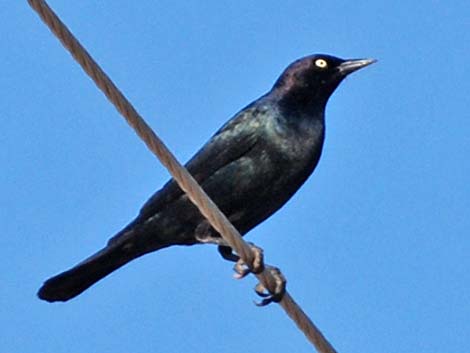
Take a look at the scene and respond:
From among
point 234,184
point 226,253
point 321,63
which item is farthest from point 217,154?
point 321,63

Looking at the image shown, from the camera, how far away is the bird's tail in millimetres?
8422

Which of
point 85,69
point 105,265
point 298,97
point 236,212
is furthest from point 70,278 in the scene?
point 85,69

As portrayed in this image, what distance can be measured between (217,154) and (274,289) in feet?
5.52

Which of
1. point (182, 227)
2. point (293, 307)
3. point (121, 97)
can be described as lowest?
point (293, 307)

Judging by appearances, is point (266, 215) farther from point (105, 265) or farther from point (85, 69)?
point (85, 69)

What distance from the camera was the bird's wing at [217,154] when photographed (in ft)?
27.6

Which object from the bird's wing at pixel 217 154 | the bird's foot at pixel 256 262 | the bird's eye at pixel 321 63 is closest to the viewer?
the bird's foot at pixel 256 262

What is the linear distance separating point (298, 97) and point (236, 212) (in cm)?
82

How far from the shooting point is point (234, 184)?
8.32 metres

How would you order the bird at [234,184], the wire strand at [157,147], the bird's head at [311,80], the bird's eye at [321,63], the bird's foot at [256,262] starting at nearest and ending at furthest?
the wire strand at [157,147]
the bird's foot at [256,262]
the bird at [234,184]
the bird's head at [311,80]
the bird's eye at [321,63]

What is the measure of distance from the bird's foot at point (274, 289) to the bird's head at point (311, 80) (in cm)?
154

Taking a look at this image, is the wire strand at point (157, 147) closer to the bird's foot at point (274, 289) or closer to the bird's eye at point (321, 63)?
the bird's foot at point (274, 289)

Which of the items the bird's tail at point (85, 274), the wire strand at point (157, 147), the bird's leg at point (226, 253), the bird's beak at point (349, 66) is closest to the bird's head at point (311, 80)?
the bird's beak at point (349, 66)

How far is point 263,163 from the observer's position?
27.2 feet
